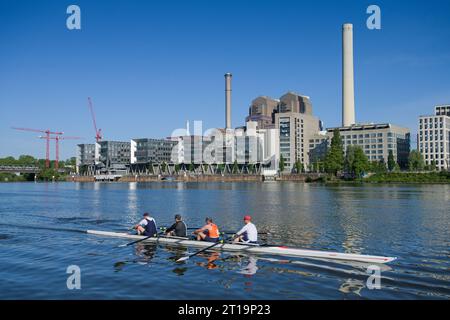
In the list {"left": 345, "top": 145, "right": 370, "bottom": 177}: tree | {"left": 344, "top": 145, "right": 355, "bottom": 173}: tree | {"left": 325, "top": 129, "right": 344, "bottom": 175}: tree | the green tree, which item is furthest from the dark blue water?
{"left": 344, "top": 145, "right": 355, "bottom": 173}: tree

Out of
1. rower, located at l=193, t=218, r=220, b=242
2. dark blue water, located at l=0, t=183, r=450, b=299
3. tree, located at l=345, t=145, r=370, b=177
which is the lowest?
dark blue water, located at l=0, t=183, r=450, b=299

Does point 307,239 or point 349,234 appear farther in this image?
point 349,234

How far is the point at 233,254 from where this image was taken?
26.3 meters

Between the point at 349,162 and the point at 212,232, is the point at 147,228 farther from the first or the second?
the point at 349,162

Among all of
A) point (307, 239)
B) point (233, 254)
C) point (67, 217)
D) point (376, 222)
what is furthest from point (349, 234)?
point (67, 217)

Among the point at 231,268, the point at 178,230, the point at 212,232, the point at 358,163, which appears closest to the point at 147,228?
the point at 178,230

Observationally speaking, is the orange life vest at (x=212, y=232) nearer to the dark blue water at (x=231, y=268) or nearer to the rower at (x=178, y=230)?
the dark blue water at (x=231, y=268)

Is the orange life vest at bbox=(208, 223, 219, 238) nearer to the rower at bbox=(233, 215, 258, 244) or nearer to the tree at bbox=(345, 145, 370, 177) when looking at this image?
the rower at bbox=(233, 215, 258, 244)

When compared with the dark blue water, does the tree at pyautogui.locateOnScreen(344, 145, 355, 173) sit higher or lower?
higher

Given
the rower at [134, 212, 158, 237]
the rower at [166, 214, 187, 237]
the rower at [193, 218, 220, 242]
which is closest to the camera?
the rower at [193, 218, 220, 242]

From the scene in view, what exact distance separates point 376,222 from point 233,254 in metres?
21.6

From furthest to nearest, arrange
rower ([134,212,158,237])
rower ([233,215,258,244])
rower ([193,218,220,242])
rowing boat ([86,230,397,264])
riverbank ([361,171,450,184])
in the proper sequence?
riverbank ([361,171,450,184])
rower ([134,212,158,237])
rower ([193,218,220,242])
rower ([233,215,258,244])
rowing boat ([86,230,397,264])

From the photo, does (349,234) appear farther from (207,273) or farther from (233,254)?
(207,273)
